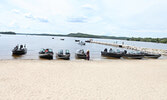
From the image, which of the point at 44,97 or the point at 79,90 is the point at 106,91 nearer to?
the point at 79,90

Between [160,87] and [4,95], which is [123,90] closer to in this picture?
[160,87]

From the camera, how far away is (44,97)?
6.63 m

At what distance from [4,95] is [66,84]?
341 centimetres

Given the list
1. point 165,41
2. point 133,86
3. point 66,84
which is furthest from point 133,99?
point 165,41

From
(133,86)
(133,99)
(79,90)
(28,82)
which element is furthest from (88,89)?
(28,82)

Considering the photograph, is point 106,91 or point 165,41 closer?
point 106,91

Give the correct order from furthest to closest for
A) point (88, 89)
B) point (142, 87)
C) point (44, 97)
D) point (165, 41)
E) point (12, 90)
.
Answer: point (165, 41) → point (142, 87) → point (88, 89) → point (12, 90) → point (44, 97)

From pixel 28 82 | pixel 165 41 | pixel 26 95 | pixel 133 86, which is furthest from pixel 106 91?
pixel 165 41

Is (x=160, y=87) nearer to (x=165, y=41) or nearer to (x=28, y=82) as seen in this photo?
(x=28, y=82)

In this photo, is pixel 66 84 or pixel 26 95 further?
pixel 66 84

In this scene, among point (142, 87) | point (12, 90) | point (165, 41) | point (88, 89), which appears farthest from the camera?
point (165, 41)

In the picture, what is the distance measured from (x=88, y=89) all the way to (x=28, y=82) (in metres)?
3.96

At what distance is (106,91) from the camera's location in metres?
7.68

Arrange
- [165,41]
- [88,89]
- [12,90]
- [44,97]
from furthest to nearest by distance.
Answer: [165,41]
[88,89]
[12,90]
[44,97]
